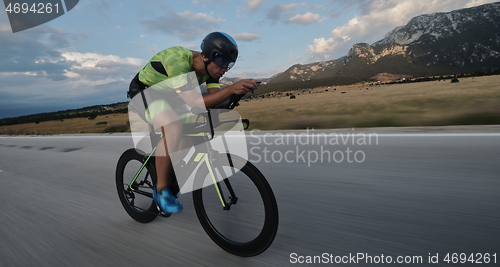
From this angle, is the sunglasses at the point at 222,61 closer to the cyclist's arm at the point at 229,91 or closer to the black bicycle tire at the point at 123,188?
the cyclist's arm at the point at 229,91

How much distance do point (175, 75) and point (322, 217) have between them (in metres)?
1.70

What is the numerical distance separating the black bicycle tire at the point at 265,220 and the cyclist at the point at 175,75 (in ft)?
1.02

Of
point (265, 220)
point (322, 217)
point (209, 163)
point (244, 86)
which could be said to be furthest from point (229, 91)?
point (322, 217)

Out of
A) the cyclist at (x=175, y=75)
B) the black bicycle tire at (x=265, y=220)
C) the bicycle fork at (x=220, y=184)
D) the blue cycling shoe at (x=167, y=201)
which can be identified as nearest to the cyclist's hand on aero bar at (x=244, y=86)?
the cyclist at (x=175, y=75)

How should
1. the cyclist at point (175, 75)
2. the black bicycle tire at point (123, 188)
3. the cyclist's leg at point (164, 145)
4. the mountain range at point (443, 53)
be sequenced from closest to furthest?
1. the cyclist at point (175, 75)
2. the cyclist's leg at point (164, 145)
3. the black bicycle tire at point (123, 188)
4. the mountain range at point (443, 53)

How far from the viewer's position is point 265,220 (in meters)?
1.90

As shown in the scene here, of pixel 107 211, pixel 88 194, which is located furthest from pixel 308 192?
pixel 88 194

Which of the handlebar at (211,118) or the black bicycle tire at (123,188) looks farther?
the black bicycle tire at (123,188)

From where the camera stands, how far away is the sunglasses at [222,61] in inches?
78.7

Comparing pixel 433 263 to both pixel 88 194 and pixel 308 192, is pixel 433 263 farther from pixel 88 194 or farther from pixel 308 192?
pixel 88 194

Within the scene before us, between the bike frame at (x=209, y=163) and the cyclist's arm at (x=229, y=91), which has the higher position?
the cyclist's arm at (x=229, y=91)

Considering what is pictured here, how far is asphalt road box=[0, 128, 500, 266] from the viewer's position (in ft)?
6.74

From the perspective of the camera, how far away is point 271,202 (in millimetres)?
1855

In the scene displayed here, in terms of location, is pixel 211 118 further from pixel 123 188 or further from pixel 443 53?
pixel 443 53
